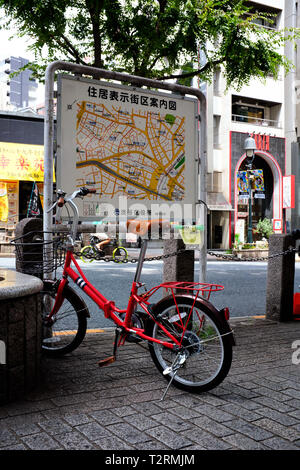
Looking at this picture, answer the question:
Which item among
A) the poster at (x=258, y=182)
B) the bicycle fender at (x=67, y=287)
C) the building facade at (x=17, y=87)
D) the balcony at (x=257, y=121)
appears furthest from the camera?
the building facade at (x=17, y=87)

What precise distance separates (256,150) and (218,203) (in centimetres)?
491

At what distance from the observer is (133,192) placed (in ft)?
16.6

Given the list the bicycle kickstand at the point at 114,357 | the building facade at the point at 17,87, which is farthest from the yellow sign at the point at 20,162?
the building facade at the point at 17,87

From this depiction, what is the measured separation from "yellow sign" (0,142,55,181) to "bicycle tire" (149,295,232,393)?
825 inches

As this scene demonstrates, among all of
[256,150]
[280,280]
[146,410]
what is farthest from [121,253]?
[146,410]

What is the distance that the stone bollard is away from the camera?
662cm

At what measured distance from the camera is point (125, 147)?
502 centimetres

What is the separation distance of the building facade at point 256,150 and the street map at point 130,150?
24.3 meters

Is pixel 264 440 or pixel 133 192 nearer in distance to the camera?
pixel 264 440

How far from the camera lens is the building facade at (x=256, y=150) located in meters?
30.3

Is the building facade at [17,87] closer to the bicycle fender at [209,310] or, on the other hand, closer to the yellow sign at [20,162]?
the yellow sign at [20,162]

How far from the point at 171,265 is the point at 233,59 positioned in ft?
18.8
